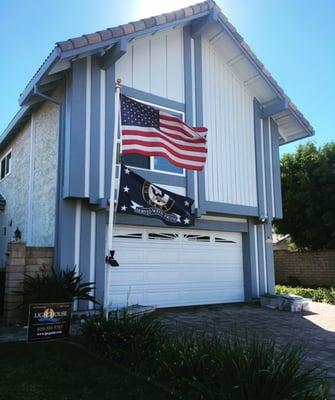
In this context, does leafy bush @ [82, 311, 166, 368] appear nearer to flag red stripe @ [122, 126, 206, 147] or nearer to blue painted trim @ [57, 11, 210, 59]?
flag red stripe @ [122, 126, 206, 147]

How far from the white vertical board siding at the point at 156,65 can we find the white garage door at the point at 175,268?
4.01 meters

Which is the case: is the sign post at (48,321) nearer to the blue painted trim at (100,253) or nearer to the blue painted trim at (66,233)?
the blue painted trim at (66,233)

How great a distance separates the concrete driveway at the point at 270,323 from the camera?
7.68m

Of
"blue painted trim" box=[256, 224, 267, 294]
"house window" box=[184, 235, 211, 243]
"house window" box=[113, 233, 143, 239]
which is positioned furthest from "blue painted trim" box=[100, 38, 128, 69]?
"blue painted trim" box=[256, 224, 267, 294]

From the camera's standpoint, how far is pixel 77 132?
32.8 feet

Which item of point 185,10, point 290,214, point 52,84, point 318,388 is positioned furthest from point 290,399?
point 290,214

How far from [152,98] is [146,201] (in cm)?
501

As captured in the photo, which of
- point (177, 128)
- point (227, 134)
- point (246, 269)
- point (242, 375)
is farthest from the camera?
point (246, 269)

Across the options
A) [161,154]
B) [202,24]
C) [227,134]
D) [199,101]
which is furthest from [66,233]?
[202,24]

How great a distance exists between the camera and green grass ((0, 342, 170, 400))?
4.73 m

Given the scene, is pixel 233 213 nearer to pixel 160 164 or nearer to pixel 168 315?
pixel 160 164

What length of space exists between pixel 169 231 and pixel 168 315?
101 inches

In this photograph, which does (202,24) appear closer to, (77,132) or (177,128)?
(77,132)

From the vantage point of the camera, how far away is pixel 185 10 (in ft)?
38.2
